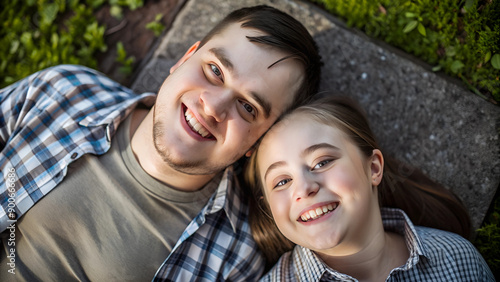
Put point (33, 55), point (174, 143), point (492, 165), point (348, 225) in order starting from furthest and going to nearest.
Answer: point (33, 55) < point (492, 165) < point (174, 143) < point (348, 225)

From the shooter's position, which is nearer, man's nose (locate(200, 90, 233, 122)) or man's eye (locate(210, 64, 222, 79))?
man's nose (locate(200, 90, 233, 122))

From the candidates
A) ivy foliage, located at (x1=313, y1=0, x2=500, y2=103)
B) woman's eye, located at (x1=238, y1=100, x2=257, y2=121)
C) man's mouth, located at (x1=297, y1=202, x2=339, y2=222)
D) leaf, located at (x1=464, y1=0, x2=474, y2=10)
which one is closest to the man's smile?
woman's eye, located at (x1=238, y1=100, x2=257, y2=121)

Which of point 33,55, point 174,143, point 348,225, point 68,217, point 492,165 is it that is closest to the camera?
point 348,225

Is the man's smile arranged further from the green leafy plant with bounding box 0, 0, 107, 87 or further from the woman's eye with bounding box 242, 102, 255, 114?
the green leafy plant with bounding box 0, 0, 107, 87

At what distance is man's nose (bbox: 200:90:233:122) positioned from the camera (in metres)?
2.25

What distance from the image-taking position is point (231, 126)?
2348 millimetres

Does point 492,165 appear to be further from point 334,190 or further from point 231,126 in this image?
point 231,126

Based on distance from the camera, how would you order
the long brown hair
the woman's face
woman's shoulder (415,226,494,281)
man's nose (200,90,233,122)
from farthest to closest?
the long brown hair
woman's shoulder (415,226,494,281)
man's nose (200,90,233,122)
the woman's face

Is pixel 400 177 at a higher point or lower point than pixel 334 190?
lower

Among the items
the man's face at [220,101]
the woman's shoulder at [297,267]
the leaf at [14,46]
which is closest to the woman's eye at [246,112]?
the man's face at [220,101]

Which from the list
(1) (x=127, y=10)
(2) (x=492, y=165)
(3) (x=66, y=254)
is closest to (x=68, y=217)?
(3) (x=66, y=254)

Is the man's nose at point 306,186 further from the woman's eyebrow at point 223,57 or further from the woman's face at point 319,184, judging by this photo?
the woman's eyebrow at point 223,57

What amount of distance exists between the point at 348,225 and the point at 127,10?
2732 mm

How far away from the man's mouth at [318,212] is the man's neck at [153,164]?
812 millimetres
